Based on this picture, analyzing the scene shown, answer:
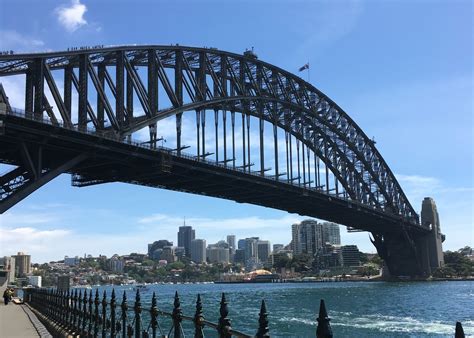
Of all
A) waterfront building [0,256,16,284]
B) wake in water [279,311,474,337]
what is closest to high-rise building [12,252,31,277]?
waterfront building [0,256,16,284]

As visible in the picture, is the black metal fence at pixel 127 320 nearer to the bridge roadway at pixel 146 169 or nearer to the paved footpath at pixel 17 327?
the paved footpath at pixel 17 327

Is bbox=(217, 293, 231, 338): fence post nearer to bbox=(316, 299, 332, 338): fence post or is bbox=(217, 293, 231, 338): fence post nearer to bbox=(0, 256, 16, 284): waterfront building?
bbox=(316, 299, 332, 338): fence post

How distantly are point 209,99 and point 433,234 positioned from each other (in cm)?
7319

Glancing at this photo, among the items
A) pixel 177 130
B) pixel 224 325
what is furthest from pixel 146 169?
pixel 224 325

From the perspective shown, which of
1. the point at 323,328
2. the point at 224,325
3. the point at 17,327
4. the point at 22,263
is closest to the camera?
the point at 323,328

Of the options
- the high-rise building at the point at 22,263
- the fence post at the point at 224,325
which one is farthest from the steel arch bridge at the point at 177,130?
the high-rise building at the point at 22,263

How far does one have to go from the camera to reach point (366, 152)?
376 feet

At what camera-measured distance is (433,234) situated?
4786 inches

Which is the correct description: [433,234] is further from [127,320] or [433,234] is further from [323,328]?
[323,328]

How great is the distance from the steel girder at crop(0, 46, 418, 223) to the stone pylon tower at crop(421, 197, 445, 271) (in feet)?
18.3

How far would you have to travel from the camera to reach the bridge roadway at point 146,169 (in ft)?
140

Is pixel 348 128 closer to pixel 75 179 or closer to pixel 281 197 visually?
pixel 281 197

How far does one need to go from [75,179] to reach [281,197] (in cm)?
2922

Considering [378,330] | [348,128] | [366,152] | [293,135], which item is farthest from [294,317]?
[366,152]
